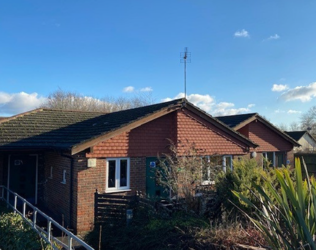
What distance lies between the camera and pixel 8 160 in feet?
41.8

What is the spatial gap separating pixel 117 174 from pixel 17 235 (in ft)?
13.6

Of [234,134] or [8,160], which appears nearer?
[8,160]

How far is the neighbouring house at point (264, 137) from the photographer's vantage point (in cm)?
1985

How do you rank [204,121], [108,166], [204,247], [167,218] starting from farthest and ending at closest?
[204,121] < [108,166] < [167,218] < [204,247]

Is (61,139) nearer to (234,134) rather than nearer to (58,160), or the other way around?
(58,160)

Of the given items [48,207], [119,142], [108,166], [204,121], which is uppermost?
[204,121]

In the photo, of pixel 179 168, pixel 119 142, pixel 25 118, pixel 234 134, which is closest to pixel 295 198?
pixel 179 168

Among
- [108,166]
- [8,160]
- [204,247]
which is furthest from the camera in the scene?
[8,160]

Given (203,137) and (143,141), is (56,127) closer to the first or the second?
(143,141)

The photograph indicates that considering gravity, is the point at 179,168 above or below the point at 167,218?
above

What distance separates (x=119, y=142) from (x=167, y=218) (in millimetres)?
3923

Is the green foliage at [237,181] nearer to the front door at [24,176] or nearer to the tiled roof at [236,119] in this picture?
the front door at [24,176]

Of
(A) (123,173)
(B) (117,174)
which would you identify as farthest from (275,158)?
(B) (117,174)

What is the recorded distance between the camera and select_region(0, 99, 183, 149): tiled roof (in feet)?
37.7
